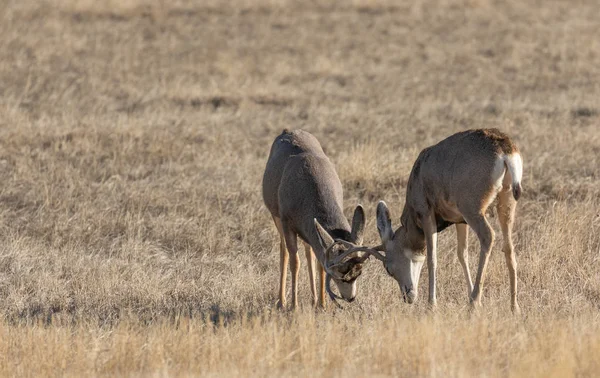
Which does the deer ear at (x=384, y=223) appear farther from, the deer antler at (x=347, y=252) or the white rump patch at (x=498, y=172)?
the white rump patch at (x=498, y=172)

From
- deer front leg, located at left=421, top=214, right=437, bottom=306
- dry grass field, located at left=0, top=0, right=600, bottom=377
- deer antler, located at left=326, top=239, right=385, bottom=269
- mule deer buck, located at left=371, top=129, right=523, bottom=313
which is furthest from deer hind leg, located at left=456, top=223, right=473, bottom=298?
deer antler, located at left=326, top=239, right=385, bottom=269

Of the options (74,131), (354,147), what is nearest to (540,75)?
(354,147)

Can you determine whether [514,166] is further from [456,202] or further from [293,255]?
[293,255]

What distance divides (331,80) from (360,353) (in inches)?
607

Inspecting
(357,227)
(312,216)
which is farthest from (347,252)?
(312,216)

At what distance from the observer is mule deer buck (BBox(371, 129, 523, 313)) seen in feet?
28.1

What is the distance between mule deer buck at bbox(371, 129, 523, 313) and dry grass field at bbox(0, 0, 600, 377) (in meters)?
0.33

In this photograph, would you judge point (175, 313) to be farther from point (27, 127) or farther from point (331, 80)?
point (331, 80)

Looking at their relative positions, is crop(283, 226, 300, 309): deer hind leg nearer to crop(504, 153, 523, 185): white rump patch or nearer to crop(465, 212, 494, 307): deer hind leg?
crop(465, 212, 494, 307): deer hind leg

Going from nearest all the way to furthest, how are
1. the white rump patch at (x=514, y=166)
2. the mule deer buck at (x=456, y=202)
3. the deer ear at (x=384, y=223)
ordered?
the white rump patch at (x=514, y=166), the mule deer buck at (x=456, y=202), the deer ear at (x=384, y=223)

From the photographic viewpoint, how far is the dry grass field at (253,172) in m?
7.50

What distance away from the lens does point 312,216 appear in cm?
900

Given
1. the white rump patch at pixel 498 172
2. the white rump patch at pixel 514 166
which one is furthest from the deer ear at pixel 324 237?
the white rump patch at pixel 514 166

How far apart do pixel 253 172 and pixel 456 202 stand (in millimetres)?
5488
